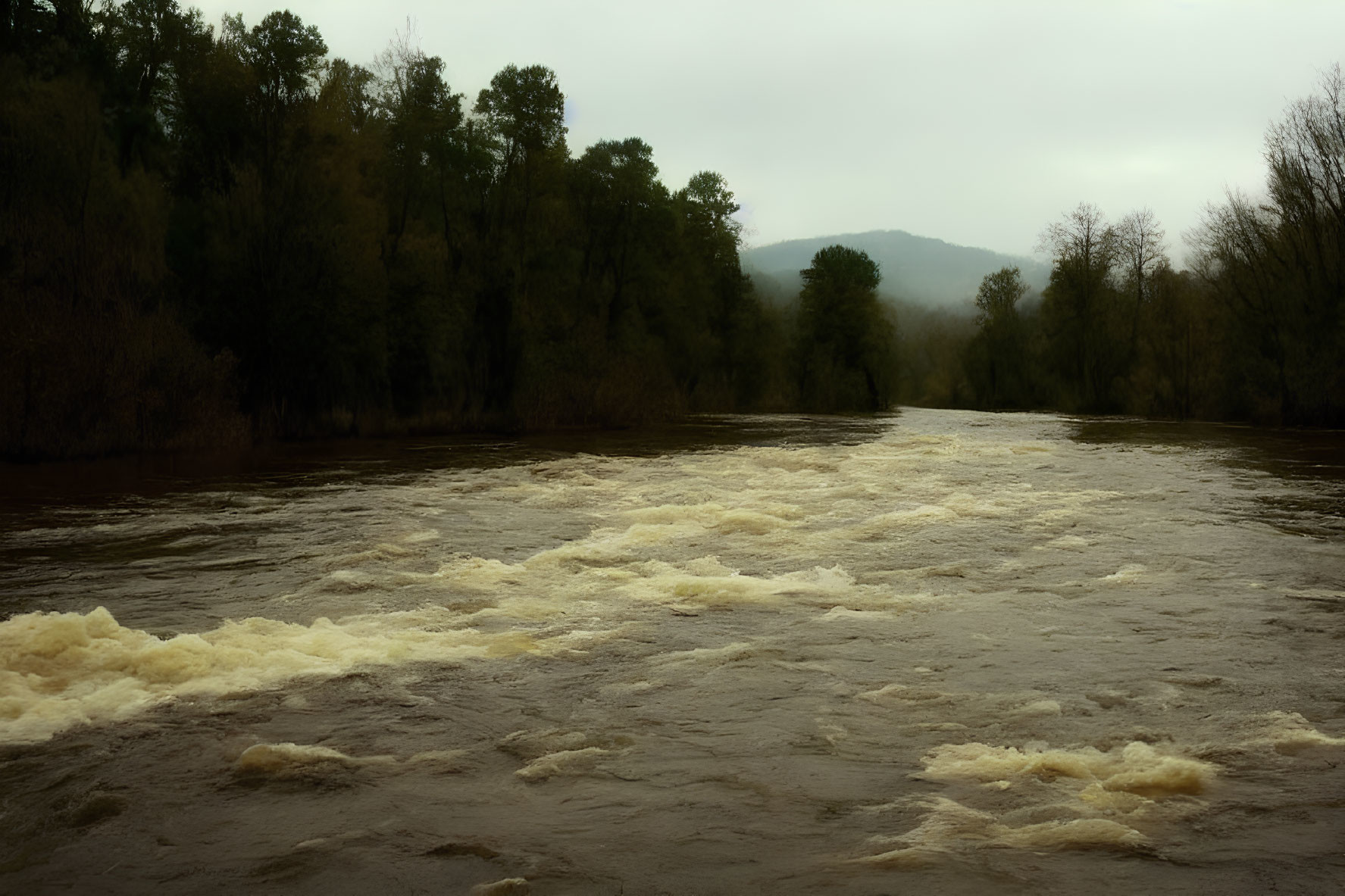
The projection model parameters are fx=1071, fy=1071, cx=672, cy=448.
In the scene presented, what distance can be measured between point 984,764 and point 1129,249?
72.6 m

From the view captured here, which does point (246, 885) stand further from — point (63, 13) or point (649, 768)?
point (63, 13)

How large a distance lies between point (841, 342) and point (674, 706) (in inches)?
2552

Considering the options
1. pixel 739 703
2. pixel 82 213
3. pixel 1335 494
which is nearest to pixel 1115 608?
pixel 739 703

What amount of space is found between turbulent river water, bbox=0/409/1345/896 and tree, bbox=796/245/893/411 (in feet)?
180

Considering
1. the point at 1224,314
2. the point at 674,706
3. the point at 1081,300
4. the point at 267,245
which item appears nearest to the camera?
the point at 674,706

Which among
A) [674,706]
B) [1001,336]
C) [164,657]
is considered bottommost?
[674,706]

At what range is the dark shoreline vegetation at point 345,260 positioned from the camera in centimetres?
2473

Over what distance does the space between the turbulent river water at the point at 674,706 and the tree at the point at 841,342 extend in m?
54.8

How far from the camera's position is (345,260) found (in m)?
31.4

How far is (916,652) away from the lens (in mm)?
7508

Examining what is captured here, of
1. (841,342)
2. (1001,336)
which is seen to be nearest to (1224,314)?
(841,342)

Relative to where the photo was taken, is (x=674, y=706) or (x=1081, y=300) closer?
(x=674, y=706)

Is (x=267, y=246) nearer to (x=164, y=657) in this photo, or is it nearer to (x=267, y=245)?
(x=267, y=245)

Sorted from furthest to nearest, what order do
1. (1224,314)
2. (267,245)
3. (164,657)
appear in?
1. (1224,314)
2. (267,245)
3. (164,657)
